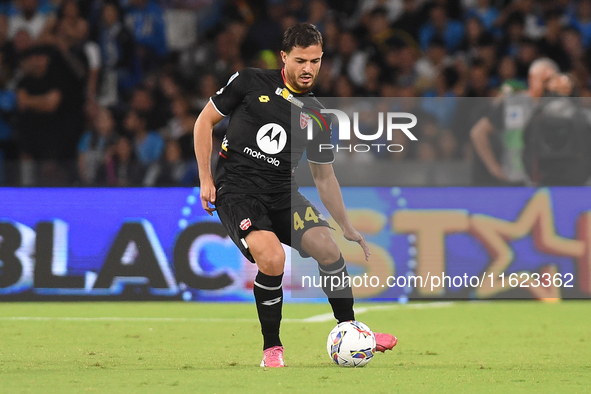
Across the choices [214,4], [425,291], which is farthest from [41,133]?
[425,291]

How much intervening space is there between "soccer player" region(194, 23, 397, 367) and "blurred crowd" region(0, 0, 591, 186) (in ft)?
13.4

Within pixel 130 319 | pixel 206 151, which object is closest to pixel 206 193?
pixel 206 151

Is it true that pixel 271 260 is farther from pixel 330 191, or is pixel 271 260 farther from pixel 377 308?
pixel 377 308

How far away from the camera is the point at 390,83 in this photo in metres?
11.6

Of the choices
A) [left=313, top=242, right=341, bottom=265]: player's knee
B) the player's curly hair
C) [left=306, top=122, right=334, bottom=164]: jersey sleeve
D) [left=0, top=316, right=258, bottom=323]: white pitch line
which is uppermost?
the player's curly hair

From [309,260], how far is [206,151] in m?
3.82

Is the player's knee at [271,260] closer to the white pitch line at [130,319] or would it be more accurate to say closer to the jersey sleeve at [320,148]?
the jersey sleeve at [320,148]

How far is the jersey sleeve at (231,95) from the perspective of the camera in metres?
6.00

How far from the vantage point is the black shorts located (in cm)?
581

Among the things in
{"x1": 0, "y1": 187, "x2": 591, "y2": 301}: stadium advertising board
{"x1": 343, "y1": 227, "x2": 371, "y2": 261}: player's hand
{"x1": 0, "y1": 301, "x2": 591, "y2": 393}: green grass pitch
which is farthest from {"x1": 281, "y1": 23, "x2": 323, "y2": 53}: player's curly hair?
{"x1": 0, "y1": 187, "x2": 591, "y2": 301}: stadium advertising board

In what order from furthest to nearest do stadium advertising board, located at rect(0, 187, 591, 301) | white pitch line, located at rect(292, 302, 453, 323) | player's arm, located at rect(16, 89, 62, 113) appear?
player's arm, located at rect(16, 89, 62, 113)
stadium advertising board, located at rect(0, 187, 591, 301)
white pitch line, located at rect(292, 302, 453, 323)

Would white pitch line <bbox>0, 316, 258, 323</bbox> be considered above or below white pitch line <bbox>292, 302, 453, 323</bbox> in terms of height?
above

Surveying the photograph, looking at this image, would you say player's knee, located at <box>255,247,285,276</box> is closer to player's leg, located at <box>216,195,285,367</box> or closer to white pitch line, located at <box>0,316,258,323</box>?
player's leg, located at <box>216,195,285,367</box>

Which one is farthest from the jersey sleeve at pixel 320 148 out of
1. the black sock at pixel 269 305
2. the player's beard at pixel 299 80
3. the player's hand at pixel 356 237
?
the black sock at pixel 269 305
